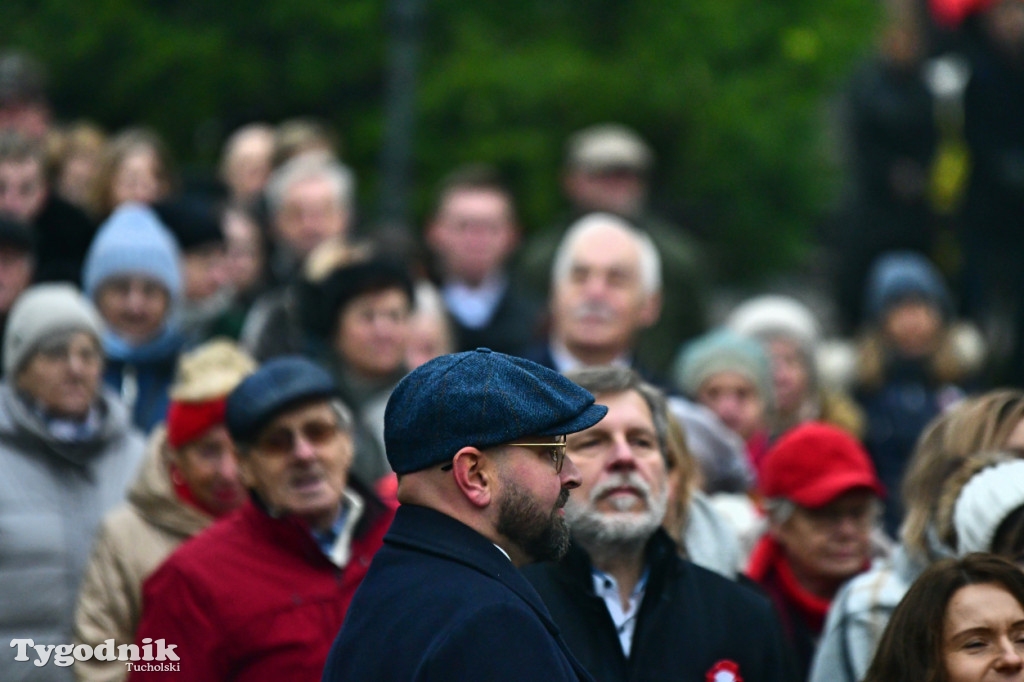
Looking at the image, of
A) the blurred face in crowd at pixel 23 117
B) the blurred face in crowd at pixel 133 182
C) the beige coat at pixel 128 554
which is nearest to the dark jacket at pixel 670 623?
the beige coat at pixel 128 554

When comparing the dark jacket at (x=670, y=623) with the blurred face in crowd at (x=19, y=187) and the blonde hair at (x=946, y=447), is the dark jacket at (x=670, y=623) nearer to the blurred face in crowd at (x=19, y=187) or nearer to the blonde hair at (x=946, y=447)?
the blonde hair at (x=946, y=447)

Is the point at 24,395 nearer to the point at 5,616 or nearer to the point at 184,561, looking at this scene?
the point at 5,616

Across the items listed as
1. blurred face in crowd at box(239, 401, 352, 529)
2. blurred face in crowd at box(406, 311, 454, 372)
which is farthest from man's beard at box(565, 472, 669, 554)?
blurred face in crowd at box(406, 311, 454, 372)

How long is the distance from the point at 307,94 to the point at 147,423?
3.93 metres

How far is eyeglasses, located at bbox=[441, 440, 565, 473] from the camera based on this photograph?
12.1 feet

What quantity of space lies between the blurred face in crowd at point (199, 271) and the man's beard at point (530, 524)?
5.20 metres

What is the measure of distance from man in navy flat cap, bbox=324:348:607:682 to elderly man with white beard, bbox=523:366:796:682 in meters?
0.85

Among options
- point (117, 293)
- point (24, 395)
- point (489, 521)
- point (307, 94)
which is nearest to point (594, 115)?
point (307, 94)

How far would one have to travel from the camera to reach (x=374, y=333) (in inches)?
285

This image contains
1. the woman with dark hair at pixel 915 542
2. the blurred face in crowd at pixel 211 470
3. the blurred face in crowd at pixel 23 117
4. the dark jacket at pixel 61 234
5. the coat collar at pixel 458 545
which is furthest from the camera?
the blurred face in crowd at pixel 23 117

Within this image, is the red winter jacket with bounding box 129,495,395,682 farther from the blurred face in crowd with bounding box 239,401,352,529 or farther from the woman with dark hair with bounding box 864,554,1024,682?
the woman with dark hair with bounding box 864,554,1024,682

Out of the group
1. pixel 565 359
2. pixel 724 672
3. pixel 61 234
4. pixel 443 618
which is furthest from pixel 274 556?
pixel 61 234

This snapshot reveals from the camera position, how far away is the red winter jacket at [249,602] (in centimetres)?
487

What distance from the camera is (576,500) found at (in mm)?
4848
